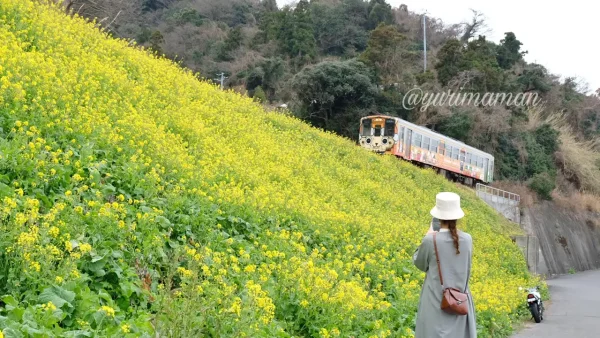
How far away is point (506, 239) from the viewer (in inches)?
850

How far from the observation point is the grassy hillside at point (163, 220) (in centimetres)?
400

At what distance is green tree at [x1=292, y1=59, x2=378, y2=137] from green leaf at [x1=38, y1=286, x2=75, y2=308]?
93.2 feet

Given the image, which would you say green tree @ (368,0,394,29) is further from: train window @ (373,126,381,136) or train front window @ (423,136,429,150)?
train window @ (373,126,381,136)

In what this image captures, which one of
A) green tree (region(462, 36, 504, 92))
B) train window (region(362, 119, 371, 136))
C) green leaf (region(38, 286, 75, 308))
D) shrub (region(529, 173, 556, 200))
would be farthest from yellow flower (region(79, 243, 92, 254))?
green tree (region(462, 36, 504, 92))

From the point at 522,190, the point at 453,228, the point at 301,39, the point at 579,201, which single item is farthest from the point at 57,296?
the point at 301,39

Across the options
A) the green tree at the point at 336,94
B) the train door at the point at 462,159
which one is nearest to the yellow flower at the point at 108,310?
the green tree at the point at 336,94

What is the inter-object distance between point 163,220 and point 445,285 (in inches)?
118

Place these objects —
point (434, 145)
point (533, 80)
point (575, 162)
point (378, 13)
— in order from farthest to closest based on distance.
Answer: point (378, 13) < point (533, 80) < point (575, 162) < point (434, 145)

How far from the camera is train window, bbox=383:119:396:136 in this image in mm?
25927

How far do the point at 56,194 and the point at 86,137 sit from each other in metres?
1.79

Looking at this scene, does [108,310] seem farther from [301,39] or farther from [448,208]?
[301,39]

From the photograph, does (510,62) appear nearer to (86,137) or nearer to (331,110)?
(331,110)

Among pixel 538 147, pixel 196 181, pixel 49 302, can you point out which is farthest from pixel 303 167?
pixel 538 147

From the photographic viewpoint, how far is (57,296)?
149 inches
